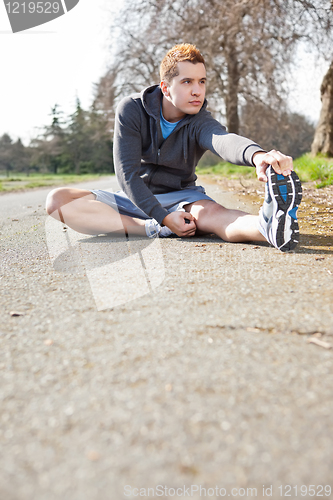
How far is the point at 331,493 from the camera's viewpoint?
60 cm

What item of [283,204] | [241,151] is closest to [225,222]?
[241,151]

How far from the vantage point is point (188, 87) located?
2330mm

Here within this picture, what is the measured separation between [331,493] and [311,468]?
4 centimetres

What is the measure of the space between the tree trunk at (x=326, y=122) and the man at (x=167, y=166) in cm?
638

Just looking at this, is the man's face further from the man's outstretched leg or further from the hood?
the man's outstretched leg

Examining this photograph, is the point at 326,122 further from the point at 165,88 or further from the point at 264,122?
the point at 165,88

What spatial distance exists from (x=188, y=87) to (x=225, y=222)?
81cm

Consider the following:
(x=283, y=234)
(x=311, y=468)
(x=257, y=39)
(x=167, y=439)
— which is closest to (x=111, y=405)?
(x=167, y=439)

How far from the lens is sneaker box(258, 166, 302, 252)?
1.70 meters

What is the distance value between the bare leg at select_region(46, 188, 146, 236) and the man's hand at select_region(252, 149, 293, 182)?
967 mm

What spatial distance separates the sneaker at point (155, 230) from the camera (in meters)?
2.45

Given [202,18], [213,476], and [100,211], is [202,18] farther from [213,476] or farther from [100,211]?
[213,476]

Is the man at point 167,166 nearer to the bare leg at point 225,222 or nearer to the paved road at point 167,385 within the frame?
the bare leg at point 225,222

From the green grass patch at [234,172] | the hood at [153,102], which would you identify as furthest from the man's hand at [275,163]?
the green grass patch at [234,172]
